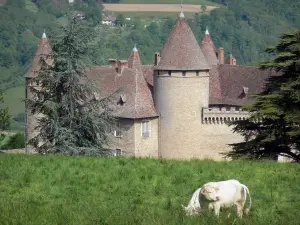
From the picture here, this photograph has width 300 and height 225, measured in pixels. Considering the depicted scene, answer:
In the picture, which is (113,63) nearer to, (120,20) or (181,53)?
(181,53)

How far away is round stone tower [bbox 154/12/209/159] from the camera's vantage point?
45.4 metres

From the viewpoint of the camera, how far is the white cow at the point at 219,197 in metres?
12.3

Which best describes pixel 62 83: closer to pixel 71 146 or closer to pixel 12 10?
pixel 71 146

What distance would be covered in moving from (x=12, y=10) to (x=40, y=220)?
176440 millimetres

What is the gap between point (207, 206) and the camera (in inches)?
491

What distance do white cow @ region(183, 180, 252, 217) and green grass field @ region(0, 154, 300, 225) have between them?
241mm

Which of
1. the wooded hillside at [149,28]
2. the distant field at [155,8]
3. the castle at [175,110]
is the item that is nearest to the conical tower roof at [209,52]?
the castle at [175,110]

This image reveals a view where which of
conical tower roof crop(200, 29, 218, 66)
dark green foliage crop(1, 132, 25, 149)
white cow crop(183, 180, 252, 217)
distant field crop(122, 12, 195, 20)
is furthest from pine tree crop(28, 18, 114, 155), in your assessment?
distant field crop(122, 12, 195, 20)

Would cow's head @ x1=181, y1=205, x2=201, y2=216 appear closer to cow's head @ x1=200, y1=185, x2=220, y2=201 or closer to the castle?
cow's head @ x1=200, y1=185, x2=220, y2=201

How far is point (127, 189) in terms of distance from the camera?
49.1ft

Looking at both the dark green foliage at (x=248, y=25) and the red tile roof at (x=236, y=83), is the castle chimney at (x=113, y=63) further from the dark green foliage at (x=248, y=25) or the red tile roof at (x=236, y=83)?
the dark green foliage at (x=248, y=25)

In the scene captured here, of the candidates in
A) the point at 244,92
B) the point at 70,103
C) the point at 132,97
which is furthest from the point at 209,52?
the point at 70,103

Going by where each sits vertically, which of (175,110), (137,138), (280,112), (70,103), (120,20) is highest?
(120,20)

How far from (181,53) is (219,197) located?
33.5 m
